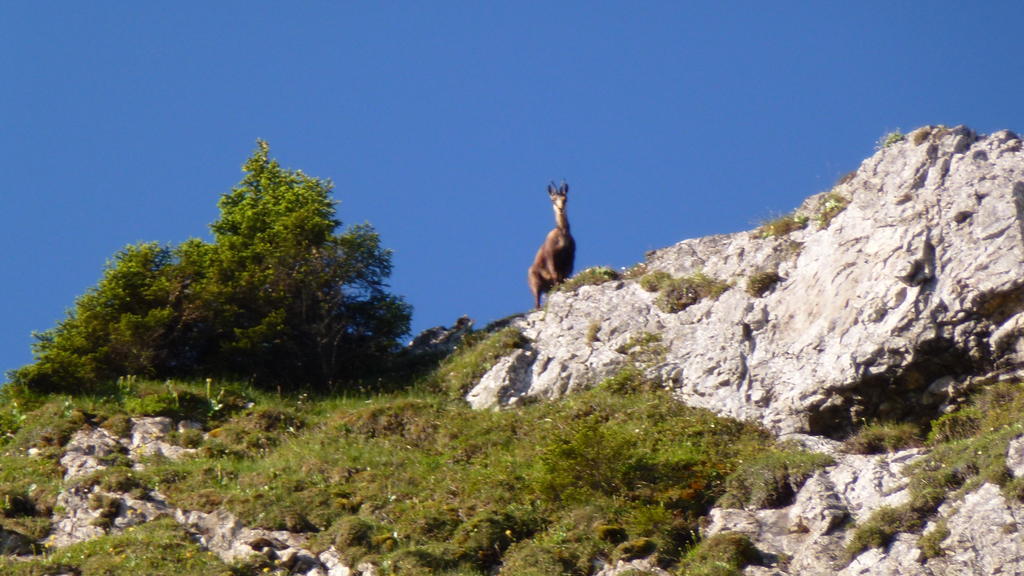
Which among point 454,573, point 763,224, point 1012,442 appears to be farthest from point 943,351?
point 454,573

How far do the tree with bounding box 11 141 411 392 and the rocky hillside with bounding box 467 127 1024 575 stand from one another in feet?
13.0

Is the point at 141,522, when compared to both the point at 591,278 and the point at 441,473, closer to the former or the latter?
the point at 441,473

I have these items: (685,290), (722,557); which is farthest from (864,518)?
(685,290)

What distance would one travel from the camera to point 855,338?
18094 mm

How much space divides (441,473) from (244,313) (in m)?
7.38

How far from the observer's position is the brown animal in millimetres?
26203

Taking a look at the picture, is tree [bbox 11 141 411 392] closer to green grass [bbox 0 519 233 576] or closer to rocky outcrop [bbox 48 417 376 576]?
rocky outcrop [bbox 48 417 376 576]

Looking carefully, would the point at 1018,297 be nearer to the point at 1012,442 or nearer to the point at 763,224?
the point at 1012,442

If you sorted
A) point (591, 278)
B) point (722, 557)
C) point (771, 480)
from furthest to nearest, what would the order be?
point (591, 278) < point (771, 480) < point (722, 557)

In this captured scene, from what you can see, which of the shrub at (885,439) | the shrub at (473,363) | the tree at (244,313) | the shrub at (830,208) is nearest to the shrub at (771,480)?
the shrub at (885,439)

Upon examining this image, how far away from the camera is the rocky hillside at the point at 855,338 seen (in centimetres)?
1427

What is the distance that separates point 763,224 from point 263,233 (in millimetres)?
10113

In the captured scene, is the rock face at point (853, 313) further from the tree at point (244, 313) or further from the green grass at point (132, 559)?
the green grass at point (132, 559)

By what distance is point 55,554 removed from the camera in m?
16.0
